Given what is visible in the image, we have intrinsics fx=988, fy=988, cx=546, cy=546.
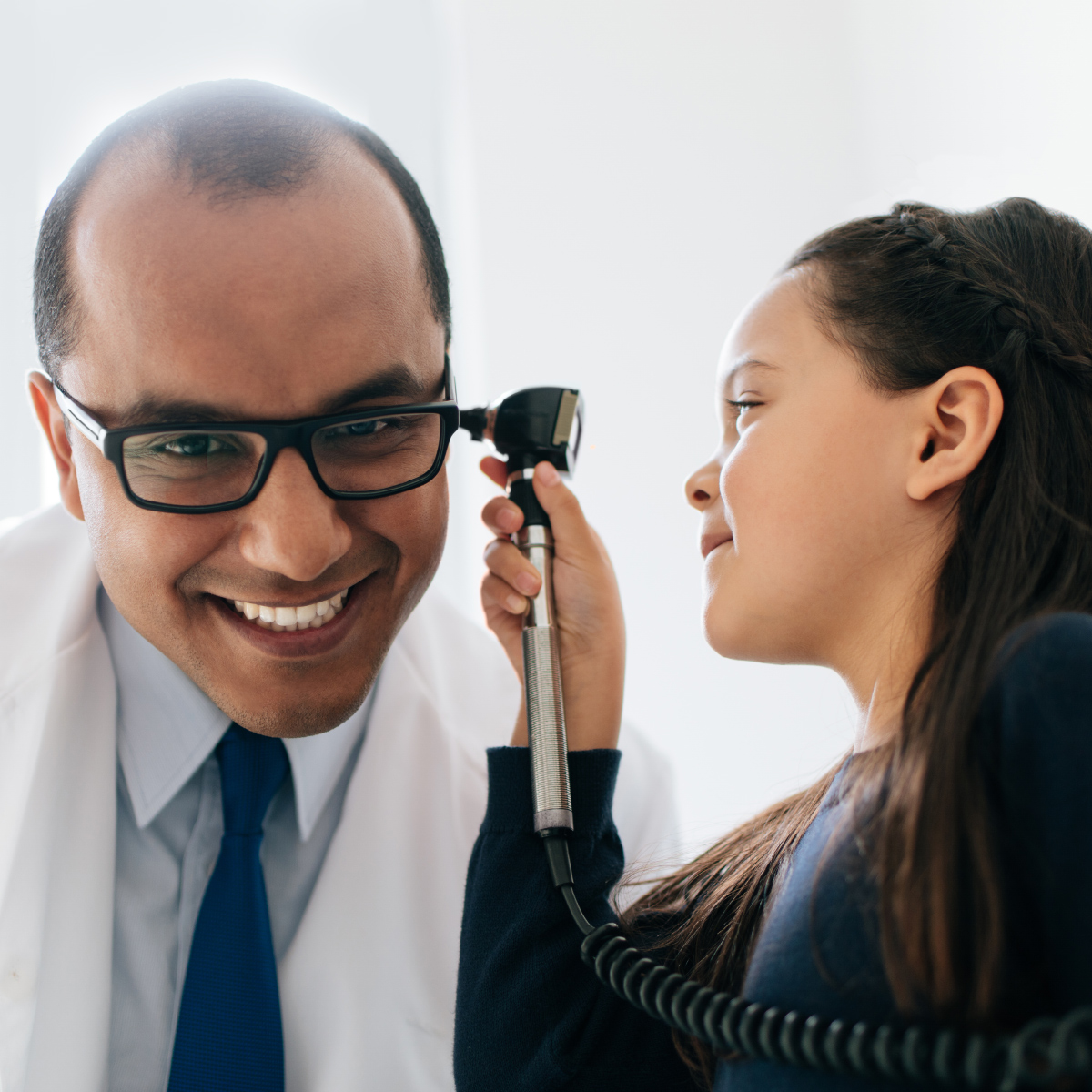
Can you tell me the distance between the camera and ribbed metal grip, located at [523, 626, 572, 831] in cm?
107

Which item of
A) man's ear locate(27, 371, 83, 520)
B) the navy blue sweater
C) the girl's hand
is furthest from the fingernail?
man's ear locate(27, 371, 83, 520)

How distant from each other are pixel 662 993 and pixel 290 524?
0.57 m

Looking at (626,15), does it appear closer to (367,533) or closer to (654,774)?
(367,533)

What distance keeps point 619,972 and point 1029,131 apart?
50.8 inches

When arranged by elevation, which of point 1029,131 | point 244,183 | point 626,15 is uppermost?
point 626,15

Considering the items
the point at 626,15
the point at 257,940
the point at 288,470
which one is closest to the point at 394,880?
the point at 257,940

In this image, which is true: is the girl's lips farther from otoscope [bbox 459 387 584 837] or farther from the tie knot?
the tie knot

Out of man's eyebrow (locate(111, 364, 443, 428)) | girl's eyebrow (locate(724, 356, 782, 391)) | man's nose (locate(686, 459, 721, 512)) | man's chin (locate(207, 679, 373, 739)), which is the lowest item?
man's chin (locate(207, 679, 373, 739))

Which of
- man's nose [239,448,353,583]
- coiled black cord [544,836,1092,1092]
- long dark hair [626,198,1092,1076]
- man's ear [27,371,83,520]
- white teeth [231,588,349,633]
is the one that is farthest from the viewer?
man's ear [27,371,83,520]

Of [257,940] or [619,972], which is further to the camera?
[257,940]

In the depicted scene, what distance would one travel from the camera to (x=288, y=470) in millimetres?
1029

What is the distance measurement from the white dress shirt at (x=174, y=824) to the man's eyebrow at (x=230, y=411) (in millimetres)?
362

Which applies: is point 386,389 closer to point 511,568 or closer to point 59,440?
point 511,568

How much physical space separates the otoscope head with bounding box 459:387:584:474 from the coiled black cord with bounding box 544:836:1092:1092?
62cm
